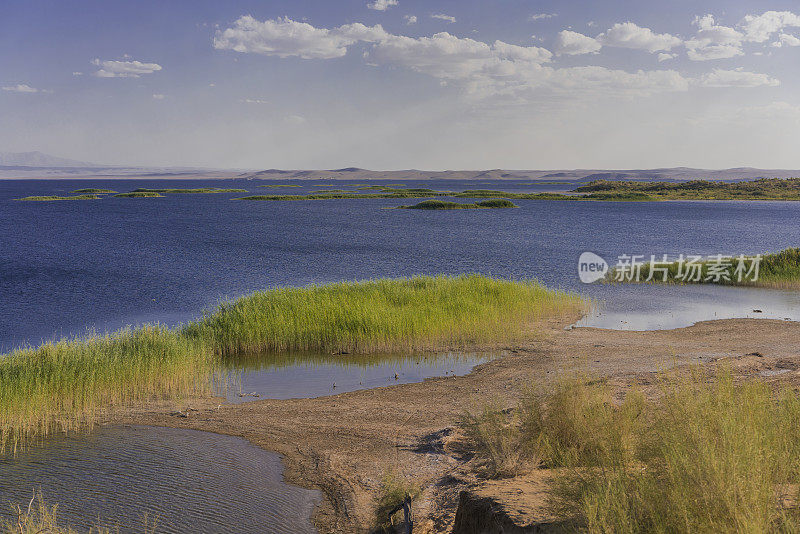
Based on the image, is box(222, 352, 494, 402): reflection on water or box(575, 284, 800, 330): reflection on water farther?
box(575, 284, 800, 330): reflection on water

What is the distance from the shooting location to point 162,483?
10.1 meters

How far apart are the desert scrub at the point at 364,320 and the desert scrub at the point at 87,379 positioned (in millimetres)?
2227

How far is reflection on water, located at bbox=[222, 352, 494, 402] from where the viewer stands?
15.9 m

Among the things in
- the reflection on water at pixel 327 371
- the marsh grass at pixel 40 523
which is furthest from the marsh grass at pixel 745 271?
the marsh grass at pixel 40 523

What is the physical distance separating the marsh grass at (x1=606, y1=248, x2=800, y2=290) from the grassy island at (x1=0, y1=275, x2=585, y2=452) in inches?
420

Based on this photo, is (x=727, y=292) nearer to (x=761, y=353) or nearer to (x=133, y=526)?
(x=761, y=353)

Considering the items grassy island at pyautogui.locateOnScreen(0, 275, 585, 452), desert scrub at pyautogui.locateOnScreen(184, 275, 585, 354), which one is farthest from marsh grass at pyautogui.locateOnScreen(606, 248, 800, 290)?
desert scrub at pyautogui.locateOnScreen(184, 275, 585, 354)

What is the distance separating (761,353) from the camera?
54.2 ft

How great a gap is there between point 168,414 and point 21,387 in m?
3.09

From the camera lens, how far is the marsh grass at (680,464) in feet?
15.4

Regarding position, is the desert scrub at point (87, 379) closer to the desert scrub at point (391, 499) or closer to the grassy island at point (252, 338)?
the grassy island at point (252, 338)

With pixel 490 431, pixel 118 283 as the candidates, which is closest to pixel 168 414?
pixel 490 431

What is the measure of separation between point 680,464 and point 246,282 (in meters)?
→ 30.1

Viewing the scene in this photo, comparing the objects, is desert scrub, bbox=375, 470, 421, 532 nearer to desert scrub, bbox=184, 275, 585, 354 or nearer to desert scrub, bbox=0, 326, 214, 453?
desert scrub, bbox=0, 326, 214, 453
